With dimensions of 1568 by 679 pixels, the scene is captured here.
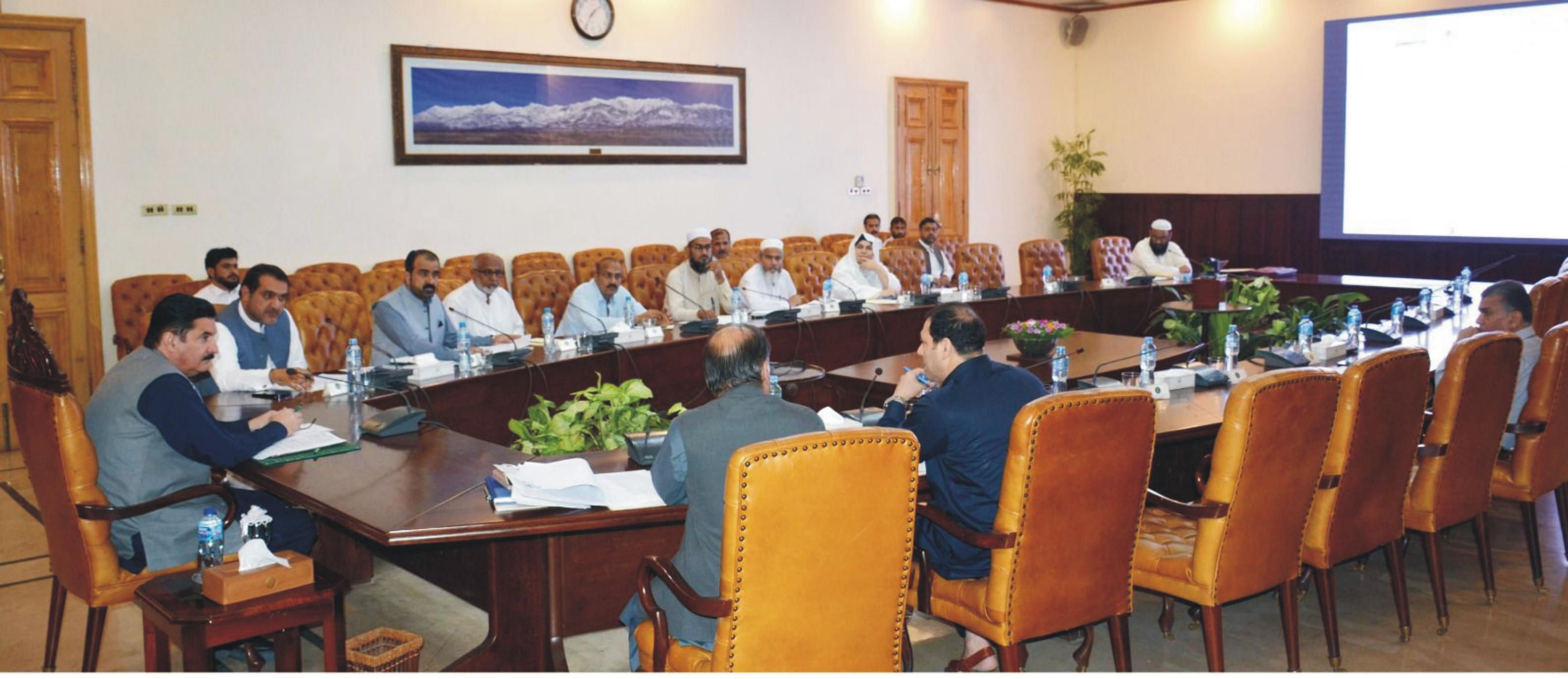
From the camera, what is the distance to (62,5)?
6.59 meters

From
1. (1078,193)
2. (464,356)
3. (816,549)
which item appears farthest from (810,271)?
(816,549)

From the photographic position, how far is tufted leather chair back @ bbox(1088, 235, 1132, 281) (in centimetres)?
939

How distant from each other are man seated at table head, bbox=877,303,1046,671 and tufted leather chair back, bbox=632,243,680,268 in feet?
19.1

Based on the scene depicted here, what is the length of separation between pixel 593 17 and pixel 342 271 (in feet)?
8.28

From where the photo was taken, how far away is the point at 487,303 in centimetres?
617

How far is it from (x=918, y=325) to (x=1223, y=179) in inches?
219

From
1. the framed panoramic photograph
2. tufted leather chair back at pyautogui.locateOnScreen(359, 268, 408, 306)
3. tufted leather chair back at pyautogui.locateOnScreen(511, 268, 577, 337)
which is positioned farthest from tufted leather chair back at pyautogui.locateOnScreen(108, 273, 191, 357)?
tufted leather chair back at pyautogui.locateOnScreen(511, 268, 577, 337)

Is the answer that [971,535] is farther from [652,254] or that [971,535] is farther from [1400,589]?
[652,254]

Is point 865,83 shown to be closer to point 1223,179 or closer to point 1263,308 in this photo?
point 1223,179

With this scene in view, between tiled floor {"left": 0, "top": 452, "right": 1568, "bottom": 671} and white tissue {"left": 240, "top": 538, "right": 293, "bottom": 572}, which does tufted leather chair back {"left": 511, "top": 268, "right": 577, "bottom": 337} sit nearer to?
tiled floor {"left": 0, "top": 452, "right": 1568, "bottom": 671}

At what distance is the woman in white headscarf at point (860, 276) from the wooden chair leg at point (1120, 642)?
16.3 ft

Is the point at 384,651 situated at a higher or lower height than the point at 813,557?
lower

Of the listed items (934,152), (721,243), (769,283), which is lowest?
(769,283)

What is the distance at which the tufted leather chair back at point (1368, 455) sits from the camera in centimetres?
327
